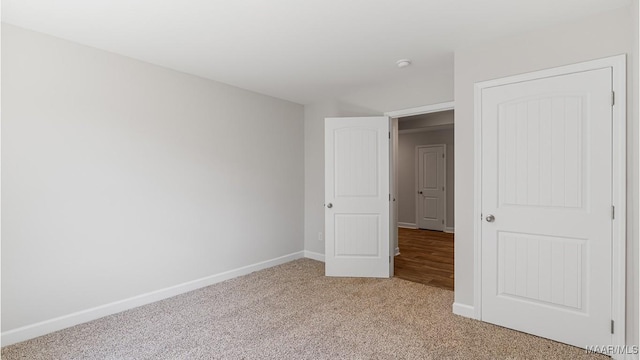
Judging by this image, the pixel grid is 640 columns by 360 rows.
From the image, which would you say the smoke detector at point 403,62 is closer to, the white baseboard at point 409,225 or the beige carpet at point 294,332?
the beige carpet at point 294,332

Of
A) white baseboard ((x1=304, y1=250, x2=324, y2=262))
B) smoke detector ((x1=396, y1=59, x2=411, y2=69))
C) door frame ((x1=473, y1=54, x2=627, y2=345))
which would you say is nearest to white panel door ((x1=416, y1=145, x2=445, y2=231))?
white baseboard ((x1=304, y1=250, x2=324, y2=262))

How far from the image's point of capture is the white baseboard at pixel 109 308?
92.4 inches

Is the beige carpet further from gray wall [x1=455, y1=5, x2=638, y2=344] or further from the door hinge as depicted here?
the door hinge

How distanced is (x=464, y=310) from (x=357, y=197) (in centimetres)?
170

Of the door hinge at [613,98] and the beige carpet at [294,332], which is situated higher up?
the door hinge at [613,98]

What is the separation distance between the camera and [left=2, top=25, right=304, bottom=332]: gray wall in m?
2.37

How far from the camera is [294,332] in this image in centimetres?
245

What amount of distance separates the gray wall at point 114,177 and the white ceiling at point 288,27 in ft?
1.05

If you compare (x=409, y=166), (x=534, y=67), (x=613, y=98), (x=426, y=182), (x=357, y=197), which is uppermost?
(x=534, y=67)

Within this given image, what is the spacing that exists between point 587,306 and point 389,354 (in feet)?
4.75

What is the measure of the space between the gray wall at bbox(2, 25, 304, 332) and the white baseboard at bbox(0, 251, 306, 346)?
0.16ft

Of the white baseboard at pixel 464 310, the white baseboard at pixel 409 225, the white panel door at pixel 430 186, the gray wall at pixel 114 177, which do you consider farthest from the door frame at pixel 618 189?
the white baseboard at pixel 409 225

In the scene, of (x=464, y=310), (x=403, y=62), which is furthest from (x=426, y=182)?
(x=464, y=310)

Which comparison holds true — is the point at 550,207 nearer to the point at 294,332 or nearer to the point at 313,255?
the point at 294,332
